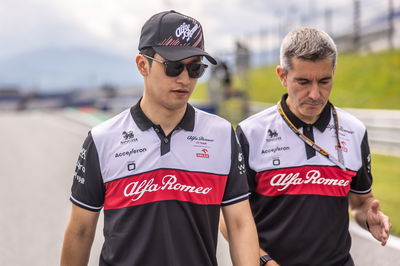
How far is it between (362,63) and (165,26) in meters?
35.6

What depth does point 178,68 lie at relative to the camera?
280cm

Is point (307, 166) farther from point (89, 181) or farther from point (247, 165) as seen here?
point (89, 181)

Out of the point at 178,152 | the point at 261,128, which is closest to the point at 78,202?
the point at 178,152

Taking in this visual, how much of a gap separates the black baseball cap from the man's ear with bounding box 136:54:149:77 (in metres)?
0.06

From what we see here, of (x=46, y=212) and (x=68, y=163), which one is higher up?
(x=46, y=212)

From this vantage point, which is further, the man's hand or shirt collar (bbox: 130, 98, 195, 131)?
the man's hand

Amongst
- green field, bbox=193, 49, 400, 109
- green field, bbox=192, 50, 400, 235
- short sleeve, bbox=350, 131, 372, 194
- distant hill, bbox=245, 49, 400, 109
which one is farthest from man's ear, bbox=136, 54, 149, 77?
green field, bbox=192, 50, 400, 235

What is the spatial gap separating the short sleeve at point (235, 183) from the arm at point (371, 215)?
A: 2.57 ft

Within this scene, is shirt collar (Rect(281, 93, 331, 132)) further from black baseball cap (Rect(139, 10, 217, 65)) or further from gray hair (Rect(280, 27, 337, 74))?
black baseball cap (Rect(139, 10, 217, 65))

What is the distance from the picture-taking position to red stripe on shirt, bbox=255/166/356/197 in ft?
10.7

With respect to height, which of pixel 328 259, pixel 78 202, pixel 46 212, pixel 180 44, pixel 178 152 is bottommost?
pixel 46 212

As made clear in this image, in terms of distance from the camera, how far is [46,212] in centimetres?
935

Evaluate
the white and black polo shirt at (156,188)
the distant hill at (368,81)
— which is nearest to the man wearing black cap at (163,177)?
the white and black polo shirt at (156,188)

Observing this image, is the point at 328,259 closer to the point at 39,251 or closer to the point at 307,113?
the point at 307,113
